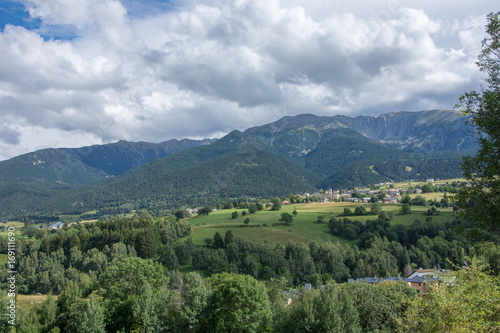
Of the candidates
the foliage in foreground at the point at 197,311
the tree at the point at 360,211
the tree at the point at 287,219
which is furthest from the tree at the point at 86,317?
the tree at the point at 360,211

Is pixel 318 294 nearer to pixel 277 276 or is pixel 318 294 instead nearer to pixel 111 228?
pixel 277 276

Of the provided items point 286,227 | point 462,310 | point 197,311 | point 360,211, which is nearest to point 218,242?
point 286,227

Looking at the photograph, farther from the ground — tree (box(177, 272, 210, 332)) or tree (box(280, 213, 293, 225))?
tree (box(177, 272, 210, 332))

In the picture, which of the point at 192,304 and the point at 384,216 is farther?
the point at 384,216

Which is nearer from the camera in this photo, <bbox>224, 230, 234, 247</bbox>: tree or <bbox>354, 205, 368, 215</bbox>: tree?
<bbox>224, 230, 234, 247</bbox>: tree

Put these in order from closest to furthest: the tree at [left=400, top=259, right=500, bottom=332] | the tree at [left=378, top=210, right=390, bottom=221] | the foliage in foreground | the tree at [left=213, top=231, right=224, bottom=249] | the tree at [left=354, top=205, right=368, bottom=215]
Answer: the tree at [left=400, top=259, right=500, bottom=332]
the foliage in foreground
the tree at [left=213, top=231, right=224, bottom=249]
the tree at [left=378, top=210, right=390, bottom=221]
the tree at [left=354, top=205, right=368, bottom=215]

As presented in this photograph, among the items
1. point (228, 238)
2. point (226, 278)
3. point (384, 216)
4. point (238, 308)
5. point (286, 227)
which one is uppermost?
point (226, 278)

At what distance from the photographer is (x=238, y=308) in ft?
101

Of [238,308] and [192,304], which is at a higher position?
[192,304]

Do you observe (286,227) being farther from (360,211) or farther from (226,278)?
(226,278)

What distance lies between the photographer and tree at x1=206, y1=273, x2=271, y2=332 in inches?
1172

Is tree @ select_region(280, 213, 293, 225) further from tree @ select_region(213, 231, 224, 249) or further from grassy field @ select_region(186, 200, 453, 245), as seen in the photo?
tree @ select_region(213, 231, 224, 249)

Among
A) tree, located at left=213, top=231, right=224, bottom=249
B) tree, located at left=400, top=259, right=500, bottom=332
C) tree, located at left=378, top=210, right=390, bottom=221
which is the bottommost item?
tree, located at left=213, top=231, right=224, bottom=249

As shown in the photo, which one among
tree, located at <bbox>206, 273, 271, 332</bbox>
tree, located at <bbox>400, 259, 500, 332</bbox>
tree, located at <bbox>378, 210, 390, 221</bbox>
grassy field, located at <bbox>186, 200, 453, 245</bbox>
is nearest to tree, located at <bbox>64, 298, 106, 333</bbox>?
tree, located at <bbox>206, 273, 271, 332</bbox>
